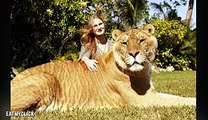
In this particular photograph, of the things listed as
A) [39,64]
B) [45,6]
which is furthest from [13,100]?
[45,6]

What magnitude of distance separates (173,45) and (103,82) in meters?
0.34

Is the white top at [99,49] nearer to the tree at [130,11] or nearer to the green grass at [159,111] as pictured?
the tree at [130,11]

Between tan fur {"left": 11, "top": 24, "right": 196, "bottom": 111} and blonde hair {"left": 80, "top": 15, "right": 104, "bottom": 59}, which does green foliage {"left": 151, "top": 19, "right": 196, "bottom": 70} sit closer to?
tan fur {"left": 11, "top": 24, "right": 196, "bottom": 111}

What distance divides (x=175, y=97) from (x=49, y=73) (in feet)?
1.78

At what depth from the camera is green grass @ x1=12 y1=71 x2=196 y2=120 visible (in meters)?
3.35

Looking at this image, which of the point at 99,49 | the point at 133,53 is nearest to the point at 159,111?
the point at 133,53

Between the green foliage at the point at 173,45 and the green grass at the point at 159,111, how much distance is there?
4 centimetres

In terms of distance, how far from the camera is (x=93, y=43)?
11.4 ft

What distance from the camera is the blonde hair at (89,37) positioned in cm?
344

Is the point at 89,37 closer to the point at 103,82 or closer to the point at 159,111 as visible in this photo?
the point at 103,82

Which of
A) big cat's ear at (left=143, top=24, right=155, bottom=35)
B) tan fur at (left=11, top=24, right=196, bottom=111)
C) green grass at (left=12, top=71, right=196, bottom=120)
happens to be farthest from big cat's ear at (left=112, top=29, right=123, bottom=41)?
green grass at (left=12, top=71, right=196, bottom=120)

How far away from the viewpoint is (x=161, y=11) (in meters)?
3.38

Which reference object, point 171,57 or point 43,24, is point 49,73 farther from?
point 171,57

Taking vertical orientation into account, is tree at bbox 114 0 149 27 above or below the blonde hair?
above
